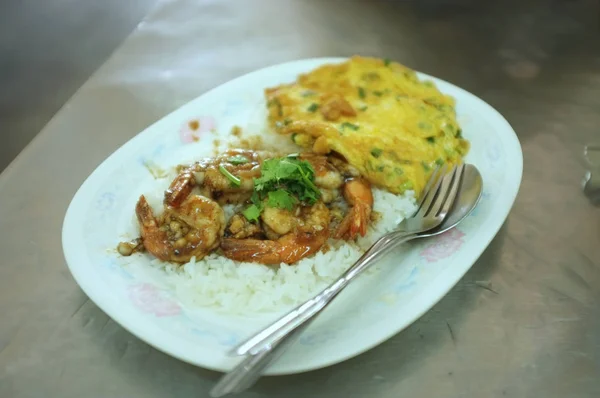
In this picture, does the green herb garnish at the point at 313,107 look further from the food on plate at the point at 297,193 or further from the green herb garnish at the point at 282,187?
the green herb garnish at the point at 282,187

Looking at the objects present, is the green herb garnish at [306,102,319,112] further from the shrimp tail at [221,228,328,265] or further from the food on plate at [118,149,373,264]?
the shrimp tail at [221,228,328,265]

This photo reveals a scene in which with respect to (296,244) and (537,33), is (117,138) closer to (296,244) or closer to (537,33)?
(296,244)

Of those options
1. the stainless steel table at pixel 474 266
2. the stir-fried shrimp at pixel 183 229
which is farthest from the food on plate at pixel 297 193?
the stainless steel table at pixel 474 266

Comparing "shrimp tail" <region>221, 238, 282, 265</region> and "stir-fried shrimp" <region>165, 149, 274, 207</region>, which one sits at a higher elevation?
"stir-fried shrimp" <region>165, 149, 274, 207</region>

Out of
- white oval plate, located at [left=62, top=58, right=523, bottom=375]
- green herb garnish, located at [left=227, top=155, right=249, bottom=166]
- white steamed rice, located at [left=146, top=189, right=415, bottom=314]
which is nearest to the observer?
white oval plate, located at [left=62, top=58, right=523, bottom=375]

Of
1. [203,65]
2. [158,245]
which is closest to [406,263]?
[158,245]

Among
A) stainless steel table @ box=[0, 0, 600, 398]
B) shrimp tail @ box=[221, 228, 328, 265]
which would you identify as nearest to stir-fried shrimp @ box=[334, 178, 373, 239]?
shrimp tail @ box=[221, 228, 328, 265]
